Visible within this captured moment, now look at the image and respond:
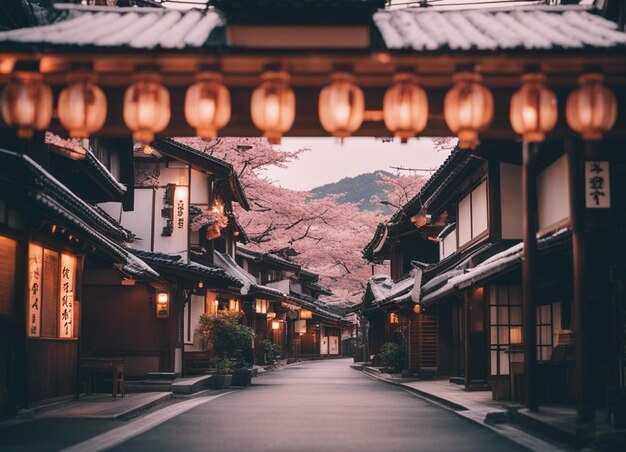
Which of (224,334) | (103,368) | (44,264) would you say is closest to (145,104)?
(44,264)

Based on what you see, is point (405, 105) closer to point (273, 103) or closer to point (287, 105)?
→ point (287, 105)

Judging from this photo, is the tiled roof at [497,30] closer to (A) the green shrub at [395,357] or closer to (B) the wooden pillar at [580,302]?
(B) the wooden pillar at [580,302]

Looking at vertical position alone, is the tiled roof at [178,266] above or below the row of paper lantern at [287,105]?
below

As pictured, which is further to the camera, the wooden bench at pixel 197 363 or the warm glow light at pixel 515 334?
the wooden bench at pixel 197 363

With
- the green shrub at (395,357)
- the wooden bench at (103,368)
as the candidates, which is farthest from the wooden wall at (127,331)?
the green shrub at (395,357)

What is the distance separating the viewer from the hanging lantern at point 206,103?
10.5 metres

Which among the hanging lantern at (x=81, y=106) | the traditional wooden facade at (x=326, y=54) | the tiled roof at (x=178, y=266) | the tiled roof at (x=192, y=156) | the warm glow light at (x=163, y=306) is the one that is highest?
the tiled roof at (x=192, y=156)

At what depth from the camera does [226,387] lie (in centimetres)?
3500

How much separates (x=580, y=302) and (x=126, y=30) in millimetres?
8002

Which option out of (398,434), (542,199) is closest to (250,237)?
(542,199)

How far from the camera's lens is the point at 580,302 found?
562 inches

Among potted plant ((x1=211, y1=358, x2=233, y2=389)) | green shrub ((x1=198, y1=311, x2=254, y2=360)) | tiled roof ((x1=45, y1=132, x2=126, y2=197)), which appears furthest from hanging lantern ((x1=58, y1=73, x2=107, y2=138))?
green shrub ((x1=198, y1=311, x2=254, y2=360))

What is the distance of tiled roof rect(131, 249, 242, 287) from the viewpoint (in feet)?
108

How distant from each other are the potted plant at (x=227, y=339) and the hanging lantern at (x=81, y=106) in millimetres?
25738
